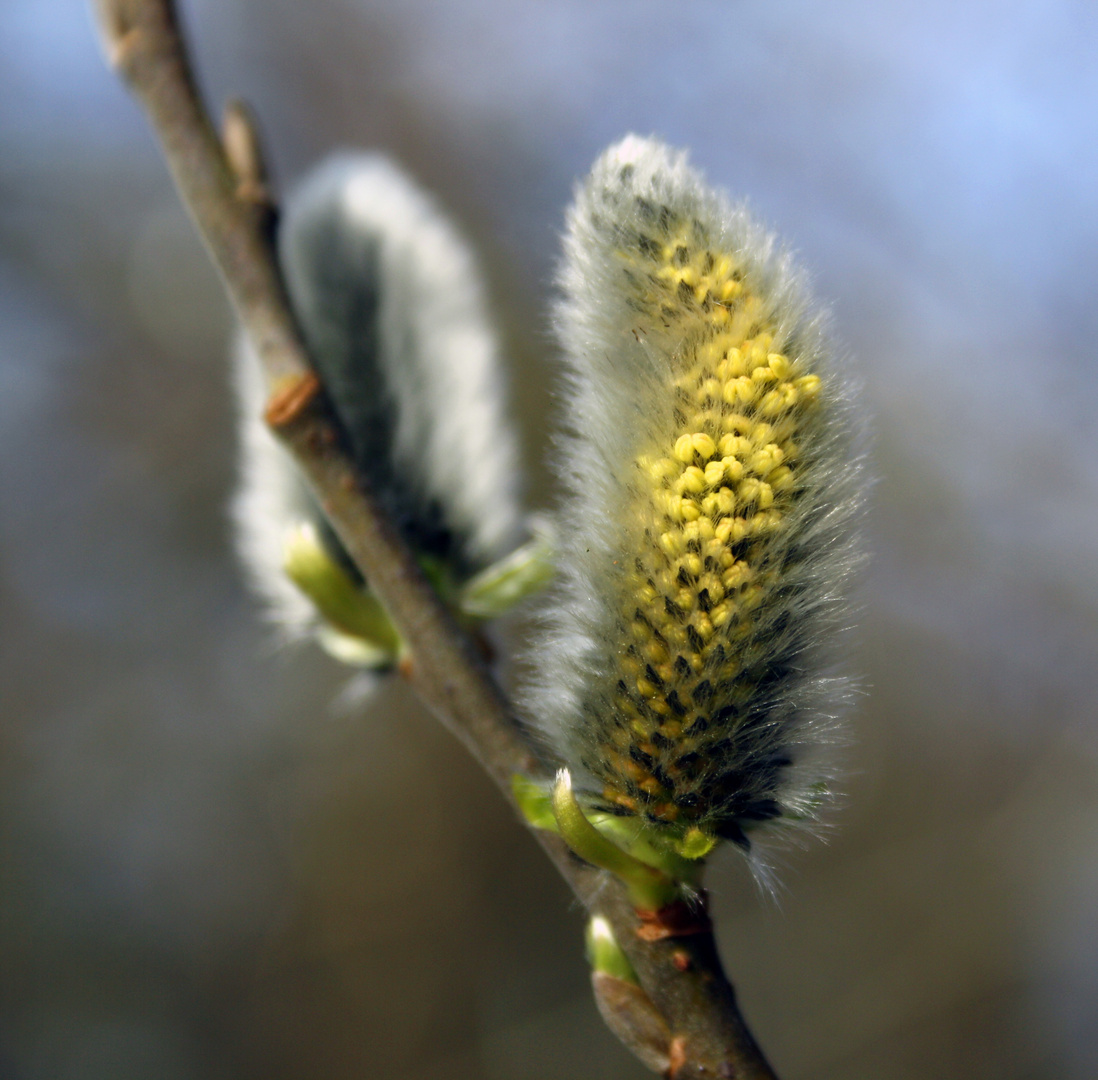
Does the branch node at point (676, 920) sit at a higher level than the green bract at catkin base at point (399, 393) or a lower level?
lower

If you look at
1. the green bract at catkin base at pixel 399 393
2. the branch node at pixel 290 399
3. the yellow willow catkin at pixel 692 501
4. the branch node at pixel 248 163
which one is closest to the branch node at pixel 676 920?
the yellow willow catkin at pixel 692 501

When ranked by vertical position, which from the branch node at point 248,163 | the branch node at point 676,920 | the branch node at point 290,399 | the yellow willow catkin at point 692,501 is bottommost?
the branch node at point 676,920

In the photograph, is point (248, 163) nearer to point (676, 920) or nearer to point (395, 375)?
point (395, 375)

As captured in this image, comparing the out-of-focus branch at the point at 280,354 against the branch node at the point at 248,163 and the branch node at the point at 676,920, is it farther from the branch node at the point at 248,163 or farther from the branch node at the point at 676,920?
the branch node at the point at 676,920

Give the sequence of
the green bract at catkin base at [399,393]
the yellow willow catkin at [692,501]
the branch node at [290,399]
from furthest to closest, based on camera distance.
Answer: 1. the green bract at catkin base at [399,393]
2. the branch node at [290,399]
3. the yellow willow catkin at [692,501]

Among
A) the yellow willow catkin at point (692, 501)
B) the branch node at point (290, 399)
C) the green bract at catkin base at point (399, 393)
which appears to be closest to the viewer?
the yellow willow catkin at point (692, 501)

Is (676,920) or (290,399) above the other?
(290,399)

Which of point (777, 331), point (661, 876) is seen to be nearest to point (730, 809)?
point (661, 876)

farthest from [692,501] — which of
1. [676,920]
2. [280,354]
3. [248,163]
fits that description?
[248,163]
